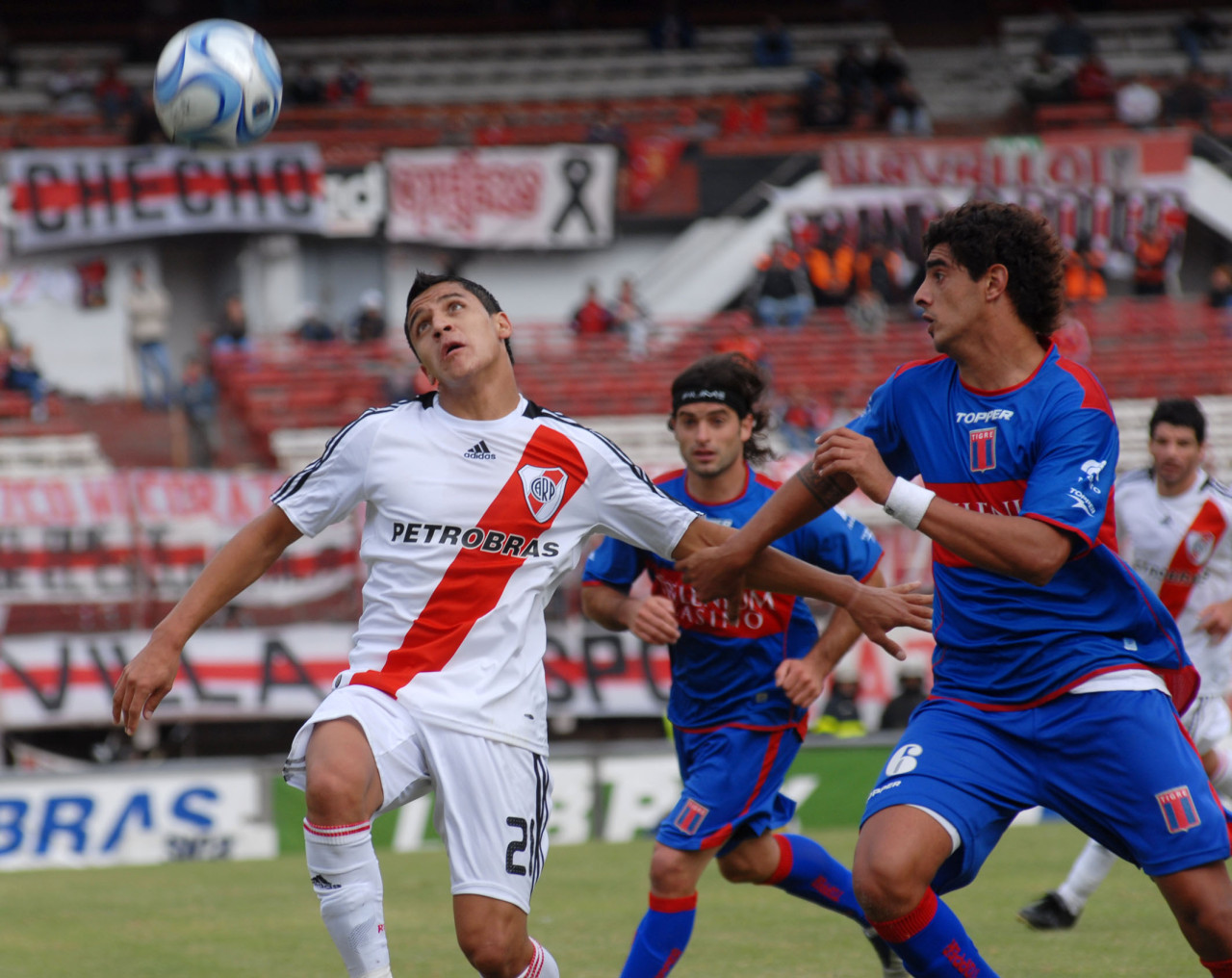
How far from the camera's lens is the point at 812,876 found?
19.8 feet

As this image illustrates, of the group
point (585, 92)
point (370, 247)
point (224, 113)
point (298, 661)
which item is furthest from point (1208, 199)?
point (224, 113)

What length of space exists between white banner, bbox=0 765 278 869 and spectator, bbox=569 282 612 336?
12.6m

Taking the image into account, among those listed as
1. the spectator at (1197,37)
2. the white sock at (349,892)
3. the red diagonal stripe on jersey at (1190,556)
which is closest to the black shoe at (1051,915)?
the red diagonal stripe on jersey at (1190,556)

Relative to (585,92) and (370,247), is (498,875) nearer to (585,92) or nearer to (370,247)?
(370,247)

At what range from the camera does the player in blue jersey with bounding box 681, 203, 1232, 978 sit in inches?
163

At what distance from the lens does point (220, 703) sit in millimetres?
14062

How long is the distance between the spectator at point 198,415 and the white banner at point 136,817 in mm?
8791

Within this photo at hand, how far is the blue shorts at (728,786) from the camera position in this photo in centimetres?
567

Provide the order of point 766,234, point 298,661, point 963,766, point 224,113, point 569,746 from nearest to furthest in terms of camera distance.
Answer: point 963,766 → point 224,113 → point 569,746 → point 298,661 → point 766,234

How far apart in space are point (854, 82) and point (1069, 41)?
4.76 meters

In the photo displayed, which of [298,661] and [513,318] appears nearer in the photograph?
[298,661]

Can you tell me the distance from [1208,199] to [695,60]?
31.7ft

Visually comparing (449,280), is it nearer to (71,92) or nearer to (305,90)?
(305,90)

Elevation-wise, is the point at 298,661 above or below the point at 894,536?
below
